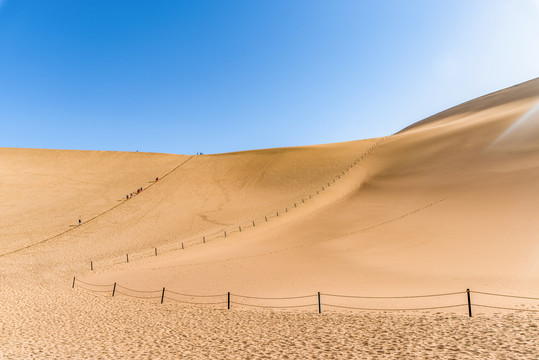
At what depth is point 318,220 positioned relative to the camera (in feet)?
86.5

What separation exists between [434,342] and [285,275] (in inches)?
372

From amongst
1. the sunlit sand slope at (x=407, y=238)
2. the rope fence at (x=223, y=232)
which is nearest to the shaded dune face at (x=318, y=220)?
the sunlit sand slope at (x=407, y=238)

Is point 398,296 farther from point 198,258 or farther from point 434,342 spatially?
point 198,258

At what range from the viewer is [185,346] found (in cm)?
995

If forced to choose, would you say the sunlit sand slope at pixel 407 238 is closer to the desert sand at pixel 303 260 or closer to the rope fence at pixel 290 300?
the desert sand at pixel 303 260

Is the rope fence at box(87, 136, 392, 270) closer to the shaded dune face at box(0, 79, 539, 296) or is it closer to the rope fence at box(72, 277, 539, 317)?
the shaded dune face at box(0, 79, 539, 296)

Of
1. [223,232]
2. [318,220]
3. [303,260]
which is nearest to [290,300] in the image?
[303,260]

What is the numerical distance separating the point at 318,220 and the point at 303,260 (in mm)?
7844

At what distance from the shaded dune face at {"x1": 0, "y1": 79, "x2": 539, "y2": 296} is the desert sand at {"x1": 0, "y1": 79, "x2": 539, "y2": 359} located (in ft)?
0.53

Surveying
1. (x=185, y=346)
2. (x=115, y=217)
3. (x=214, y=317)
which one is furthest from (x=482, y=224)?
(x=115, y=217)

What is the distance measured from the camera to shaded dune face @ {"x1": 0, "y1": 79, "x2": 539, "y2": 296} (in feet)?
51.7

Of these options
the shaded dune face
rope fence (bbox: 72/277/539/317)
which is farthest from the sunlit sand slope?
rope fence (bbox: 72/277/539/317)

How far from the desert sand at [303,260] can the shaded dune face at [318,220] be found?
0.16m

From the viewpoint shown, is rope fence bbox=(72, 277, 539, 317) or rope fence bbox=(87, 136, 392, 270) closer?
rope fence bbox=(72, 277, 539, 317)
